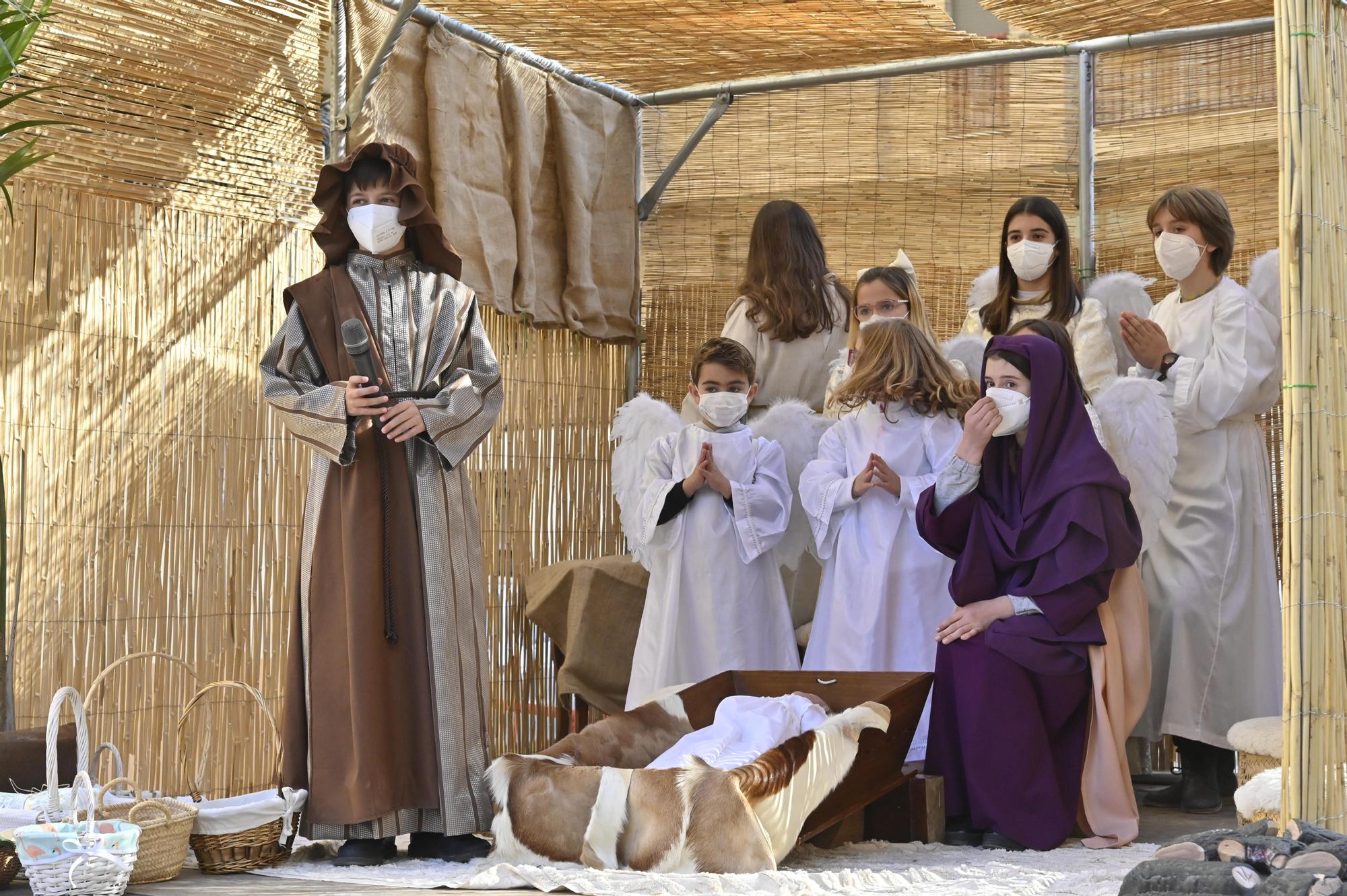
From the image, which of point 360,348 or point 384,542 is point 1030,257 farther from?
point 384,542

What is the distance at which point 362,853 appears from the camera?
4.40 metres

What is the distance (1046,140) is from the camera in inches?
268

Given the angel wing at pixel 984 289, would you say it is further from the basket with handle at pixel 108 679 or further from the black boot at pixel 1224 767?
the basket with handle at pixel 108 679

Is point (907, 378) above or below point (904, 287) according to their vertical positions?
below

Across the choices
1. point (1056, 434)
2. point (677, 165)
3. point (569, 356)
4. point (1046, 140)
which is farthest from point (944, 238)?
point (1056, 434)

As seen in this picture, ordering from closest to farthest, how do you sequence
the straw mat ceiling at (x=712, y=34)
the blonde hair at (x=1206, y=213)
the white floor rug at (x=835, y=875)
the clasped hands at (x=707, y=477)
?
the white floor rug at (x=835, y=875)
the clasped hands at (x=707, y=477)
the blonde hair at (x=1206, y=213)
the straw mat ceiling at (x=712, y=34)

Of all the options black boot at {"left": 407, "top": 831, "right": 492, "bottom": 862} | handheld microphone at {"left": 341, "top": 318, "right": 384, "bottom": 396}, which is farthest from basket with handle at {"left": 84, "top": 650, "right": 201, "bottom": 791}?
handheld microphone at {"left": 341, "top": 318, "right": 384, "bottom": 396}

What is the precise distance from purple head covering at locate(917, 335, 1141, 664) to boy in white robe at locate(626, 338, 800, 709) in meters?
0.80

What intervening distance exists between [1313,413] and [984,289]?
2787 mm

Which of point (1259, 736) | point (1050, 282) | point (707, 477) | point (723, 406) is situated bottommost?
point (1259, 736)

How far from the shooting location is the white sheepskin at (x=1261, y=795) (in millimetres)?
4086

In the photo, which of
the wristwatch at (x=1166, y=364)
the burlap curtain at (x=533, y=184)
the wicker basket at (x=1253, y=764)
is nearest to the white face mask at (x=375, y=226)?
the burlap curtain at (x=533, y=184)

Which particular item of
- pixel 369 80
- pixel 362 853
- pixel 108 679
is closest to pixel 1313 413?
pixel 362 853

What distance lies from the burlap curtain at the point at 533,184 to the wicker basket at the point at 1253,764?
11.0 ft
